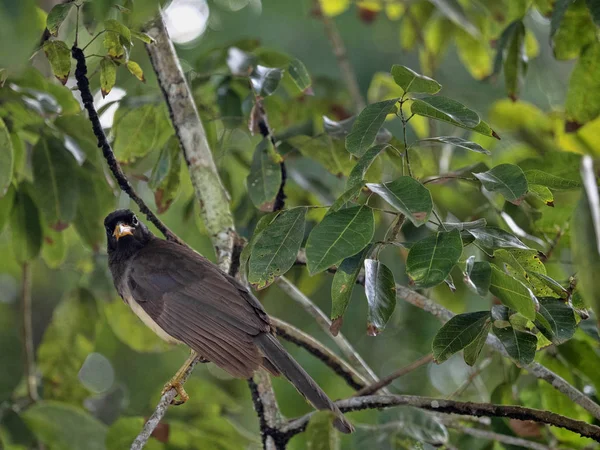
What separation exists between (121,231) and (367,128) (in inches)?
78.1

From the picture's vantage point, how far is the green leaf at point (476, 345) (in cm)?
231

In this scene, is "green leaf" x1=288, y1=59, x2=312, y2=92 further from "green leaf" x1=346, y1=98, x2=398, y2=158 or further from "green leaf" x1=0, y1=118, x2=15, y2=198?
"green leaf" x1=0, y1=118, x2=15, y2=198

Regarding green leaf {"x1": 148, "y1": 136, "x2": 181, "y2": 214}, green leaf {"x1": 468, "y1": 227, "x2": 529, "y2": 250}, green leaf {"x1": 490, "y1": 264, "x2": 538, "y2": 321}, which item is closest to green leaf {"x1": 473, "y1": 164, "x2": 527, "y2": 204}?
green leaf {"x1": 468, "y1": 227, "x2": 529, "y2": 250}

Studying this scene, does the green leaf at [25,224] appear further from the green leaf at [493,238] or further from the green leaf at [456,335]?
the green leaf at [493,238]

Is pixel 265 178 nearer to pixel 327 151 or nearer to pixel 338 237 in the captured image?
pixel 327 151

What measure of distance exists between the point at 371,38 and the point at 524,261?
5731 millimetres

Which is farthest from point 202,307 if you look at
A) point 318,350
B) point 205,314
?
point 318,350

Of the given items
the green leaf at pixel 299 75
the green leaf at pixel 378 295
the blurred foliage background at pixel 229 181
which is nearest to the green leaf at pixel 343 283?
the green leaf at pixel 378 295

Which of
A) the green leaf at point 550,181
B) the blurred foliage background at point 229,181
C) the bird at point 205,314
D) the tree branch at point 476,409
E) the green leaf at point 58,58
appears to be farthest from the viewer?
the blurred foliage background at point 229,181

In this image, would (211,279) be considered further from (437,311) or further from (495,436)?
(495,436)

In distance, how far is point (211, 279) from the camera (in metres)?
3.12

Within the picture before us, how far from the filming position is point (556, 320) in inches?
87.5

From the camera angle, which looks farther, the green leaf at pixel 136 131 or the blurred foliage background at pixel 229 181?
the green leaf at pixel 136 131

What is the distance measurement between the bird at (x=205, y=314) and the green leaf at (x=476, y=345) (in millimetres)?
470
